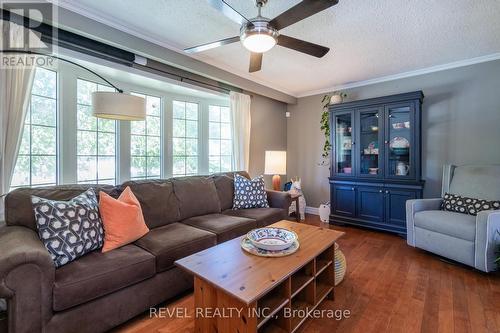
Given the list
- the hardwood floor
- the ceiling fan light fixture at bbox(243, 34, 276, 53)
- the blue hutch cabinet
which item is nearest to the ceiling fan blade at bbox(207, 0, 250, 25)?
the ceiling fan light fixture at bbox(243, 34, 276, 53)

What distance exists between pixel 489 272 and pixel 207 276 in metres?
2.82

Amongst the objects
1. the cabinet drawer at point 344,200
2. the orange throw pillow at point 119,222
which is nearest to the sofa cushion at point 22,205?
the orange throw pillow at point 119,222

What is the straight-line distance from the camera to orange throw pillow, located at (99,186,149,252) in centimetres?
184

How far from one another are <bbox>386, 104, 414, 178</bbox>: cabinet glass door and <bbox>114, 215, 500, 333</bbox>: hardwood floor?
3.83 ft

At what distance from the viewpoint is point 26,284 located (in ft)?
4.12

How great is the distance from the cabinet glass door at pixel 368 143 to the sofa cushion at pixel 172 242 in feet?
8.71

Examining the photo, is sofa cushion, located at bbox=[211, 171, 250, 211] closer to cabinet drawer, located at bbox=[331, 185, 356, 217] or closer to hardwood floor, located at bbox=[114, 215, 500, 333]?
hardwood floor, located at bbox=[114, 215, 500, 333]

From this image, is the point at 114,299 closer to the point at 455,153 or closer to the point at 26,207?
Result: the point at 26,207

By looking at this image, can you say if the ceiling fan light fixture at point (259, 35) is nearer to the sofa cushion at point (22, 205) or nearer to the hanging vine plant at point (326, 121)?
the sofa cushion at point (22, 205)

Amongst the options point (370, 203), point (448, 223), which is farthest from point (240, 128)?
point (448, 223)

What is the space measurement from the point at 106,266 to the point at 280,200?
2.20m

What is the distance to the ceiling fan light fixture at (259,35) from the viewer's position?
167cm

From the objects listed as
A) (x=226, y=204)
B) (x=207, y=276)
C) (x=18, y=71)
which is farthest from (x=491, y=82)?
(x=18, y=71)

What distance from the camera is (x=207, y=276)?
52.0 inches
